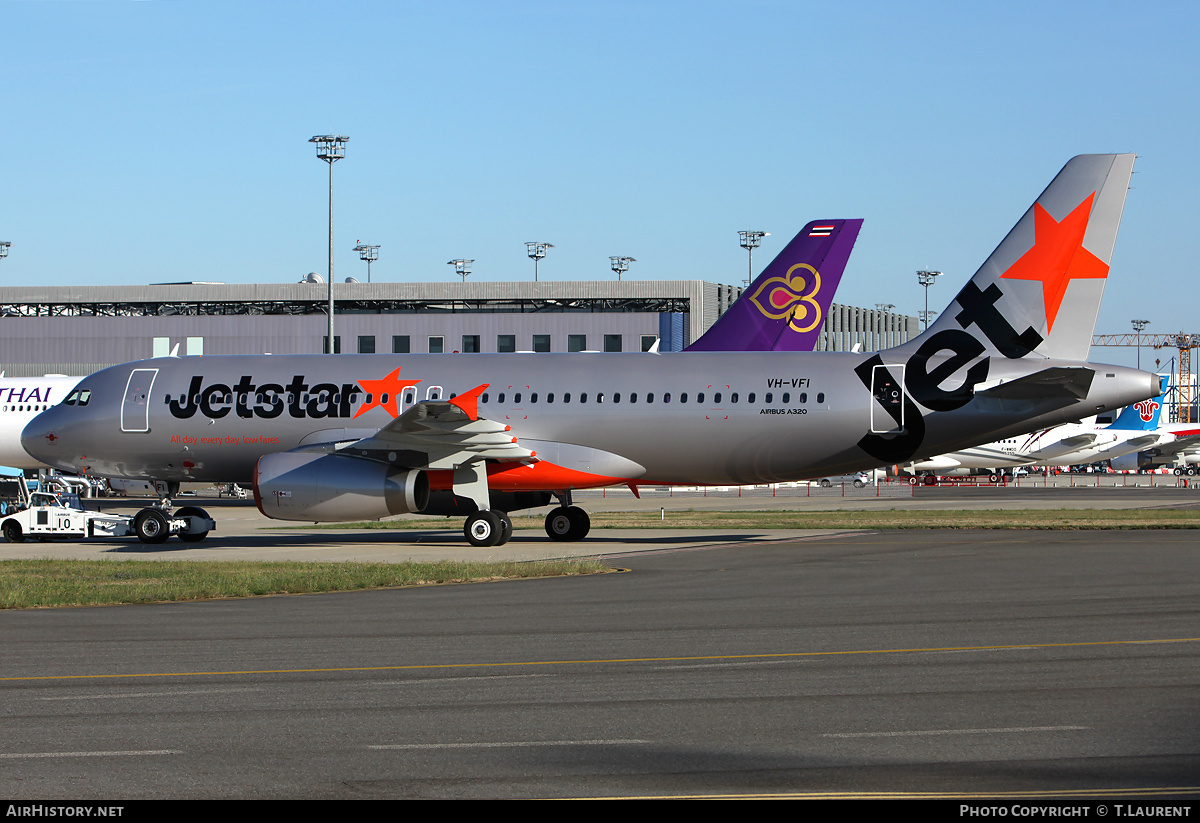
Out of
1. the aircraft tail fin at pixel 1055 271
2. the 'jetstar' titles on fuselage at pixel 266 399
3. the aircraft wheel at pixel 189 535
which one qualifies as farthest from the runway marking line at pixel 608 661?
the aircraft wheel at pixel 189 535

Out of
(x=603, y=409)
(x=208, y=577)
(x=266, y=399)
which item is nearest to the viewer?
(x=208, y=577)

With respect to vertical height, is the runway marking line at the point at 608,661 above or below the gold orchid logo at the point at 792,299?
below

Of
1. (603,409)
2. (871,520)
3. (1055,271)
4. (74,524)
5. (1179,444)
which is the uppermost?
(1055,271)

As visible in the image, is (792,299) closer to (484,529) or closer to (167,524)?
(484,529)

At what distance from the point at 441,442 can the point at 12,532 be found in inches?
467

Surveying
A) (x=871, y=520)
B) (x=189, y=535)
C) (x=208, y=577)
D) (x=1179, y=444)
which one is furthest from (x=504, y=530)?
(x=1179, y=444)

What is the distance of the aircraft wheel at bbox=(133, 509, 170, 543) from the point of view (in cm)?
3003

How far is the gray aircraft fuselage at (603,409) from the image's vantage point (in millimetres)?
27266

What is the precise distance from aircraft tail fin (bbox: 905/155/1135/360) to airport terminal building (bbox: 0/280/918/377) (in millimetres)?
53600

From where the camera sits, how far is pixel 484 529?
28688 mm

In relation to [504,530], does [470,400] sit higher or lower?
higher

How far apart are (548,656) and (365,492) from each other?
49.5ft

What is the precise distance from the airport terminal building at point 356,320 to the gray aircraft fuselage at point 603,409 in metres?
51.1

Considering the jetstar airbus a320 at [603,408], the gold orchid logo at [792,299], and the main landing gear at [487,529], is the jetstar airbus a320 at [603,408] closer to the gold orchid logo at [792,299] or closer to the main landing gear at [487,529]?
the main landing gear at [487,529]
